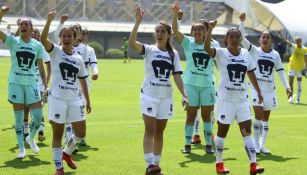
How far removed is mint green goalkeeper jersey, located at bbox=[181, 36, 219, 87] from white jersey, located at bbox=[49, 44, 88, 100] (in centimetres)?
317

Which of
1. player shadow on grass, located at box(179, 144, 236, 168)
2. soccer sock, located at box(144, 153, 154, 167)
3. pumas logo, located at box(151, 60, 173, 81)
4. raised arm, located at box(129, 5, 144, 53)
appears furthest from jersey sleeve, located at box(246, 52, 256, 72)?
soccer sock, located at box(144, 153, 154, 167)

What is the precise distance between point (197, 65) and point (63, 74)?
3.55m

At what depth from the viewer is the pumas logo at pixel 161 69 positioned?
10.5 metres

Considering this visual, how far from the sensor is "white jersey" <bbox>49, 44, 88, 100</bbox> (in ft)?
33.9

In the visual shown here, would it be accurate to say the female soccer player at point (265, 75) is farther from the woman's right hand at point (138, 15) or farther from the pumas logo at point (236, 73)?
the woman's right hand at point (138, 15)

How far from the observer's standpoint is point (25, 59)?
1189cm

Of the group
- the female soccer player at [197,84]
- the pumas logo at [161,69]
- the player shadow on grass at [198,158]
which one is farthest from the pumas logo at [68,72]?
the female soccer player at [197,84]

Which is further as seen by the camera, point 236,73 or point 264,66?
point 264,66

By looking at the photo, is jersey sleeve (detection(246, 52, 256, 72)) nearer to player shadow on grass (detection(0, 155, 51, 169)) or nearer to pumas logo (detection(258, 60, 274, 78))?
pumas logo (detection(258, 60, 274, 78))

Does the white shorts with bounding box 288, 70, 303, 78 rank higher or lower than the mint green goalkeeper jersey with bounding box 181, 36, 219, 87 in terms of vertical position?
lower

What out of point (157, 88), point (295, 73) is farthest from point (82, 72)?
point (295, 73)

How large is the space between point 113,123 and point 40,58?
18.1 feet

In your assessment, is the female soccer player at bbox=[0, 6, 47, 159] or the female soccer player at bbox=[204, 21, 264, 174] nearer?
the female soccer player at bbox=[204, 21, 264, 174]

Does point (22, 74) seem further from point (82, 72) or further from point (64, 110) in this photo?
point (64, 110)
